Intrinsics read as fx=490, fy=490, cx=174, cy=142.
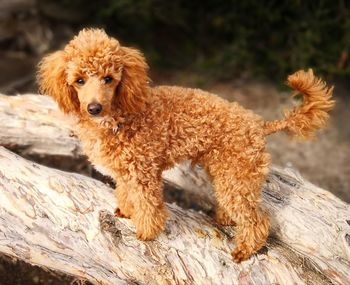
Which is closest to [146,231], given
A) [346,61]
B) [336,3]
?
[346,61]

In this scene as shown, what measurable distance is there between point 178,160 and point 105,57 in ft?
2.96

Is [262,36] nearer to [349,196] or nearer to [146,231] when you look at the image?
[349,196]

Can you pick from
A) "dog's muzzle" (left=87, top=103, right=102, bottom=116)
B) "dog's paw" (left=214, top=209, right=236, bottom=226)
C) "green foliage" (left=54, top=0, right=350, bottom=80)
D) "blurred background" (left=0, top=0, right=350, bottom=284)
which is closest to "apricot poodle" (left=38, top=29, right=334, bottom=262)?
"dog's muzzle" (left=87, top=103, right=102, bottom=116)

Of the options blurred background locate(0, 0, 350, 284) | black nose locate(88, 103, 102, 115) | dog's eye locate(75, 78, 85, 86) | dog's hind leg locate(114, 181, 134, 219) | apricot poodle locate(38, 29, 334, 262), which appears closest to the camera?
black nose locate(88, 103, 102, 115)

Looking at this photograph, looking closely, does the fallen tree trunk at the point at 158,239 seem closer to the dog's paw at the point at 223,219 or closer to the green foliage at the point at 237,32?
the dog's paw at the point at 223,219

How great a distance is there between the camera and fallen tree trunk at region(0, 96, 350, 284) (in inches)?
130

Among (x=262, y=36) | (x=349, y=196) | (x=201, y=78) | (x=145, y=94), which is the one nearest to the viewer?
(x=145, y=94)

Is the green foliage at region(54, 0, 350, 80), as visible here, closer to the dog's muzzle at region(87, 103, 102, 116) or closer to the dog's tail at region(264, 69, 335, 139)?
the dog's tail at region(264, 69, 335, 139)

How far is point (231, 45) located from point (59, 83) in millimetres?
4295

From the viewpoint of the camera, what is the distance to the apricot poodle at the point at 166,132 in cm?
309

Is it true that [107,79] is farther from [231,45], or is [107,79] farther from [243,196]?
[231,45]

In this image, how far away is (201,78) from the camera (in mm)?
7195

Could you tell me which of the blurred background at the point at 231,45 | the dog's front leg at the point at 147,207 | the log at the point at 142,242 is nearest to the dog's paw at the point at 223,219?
the log at the point at 142,242

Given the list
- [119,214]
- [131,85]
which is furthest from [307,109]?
[119,214]
